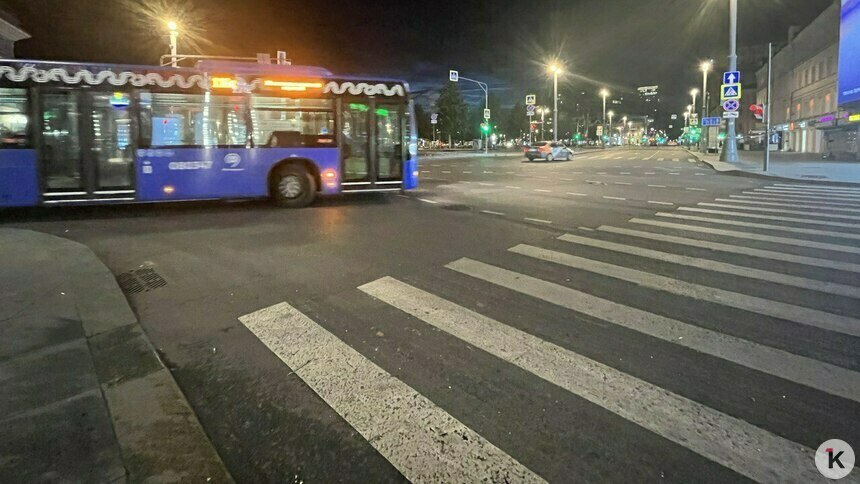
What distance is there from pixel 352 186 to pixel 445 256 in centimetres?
694

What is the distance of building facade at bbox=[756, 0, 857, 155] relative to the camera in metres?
44.1

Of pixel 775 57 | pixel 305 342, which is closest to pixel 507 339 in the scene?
pixel 305 342

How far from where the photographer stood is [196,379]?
159 inches

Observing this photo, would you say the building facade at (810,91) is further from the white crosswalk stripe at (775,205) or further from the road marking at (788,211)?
the road marking at (788,211)

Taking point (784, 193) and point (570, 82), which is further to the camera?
point (570, 82)

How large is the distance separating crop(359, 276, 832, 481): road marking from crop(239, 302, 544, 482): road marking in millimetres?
936

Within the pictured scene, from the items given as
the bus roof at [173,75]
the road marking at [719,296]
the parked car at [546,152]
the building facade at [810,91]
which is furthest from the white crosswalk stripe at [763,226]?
the building facade at [810,91]

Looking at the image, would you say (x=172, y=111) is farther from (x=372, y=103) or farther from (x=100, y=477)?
(x=100, y=477)

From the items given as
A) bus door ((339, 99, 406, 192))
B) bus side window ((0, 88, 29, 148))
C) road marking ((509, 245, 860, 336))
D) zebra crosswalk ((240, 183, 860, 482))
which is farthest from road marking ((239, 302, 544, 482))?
bus side window ((0, 88, 29, 148))

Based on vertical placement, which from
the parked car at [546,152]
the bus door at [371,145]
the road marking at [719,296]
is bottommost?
the road marking at [719,296]

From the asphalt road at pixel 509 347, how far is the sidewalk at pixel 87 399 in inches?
8.4

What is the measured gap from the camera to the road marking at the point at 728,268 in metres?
6.27

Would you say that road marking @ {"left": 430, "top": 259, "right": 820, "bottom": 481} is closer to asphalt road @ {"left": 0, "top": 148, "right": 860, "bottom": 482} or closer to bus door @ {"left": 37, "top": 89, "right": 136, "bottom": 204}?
asphalt road @ {"left": 0, "top": 148, "right": 860, "bottom": 482}

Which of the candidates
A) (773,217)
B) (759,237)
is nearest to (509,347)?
(759,237)
